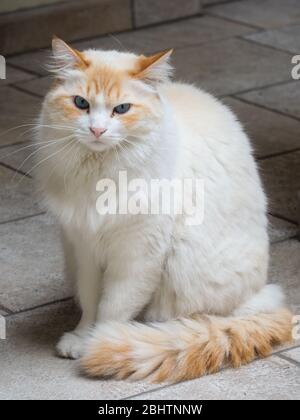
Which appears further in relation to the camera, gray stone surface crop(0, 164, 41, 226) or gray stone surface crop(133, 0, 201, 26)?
gray stone surface crop(133, 0, 201, 26)

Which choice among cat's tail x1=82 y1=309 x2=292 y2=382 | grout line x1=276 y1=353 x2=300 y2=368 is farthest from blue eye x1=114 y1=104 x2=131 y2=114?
grout line x1=276 y1=353 x2=300 y2=368

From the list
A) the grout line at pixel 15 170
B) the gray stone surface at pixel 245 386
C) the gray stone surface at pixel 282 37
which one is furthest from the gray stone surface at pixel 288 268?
the gray stone surface at pixel 282 37

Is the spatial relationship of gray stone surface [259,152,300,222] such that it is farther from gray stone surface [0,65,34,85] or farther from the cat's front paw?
gray stone surface [0,65,34,85]

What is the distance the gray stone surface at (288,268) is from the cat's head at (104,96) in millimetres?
1107

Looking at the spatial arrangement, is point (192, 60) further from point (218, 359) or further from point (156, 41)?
point (218, 359)

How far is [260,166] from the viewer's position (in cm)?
540

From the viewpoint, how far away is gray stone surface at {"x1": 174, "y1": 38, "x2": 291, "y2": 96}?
21.5 feet

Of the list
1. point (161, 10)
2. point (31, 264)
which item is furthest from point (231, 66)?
point (31, 264)

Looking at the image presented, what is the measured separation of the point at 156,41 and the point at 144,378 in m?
4.37

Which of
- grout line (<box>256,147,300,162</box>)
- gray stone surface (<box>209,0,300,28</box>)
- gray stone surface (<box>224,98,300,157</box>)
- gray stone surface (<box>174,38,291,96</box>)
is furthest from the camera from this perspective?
gray stone surface (<box>209,0,300,28</box>)

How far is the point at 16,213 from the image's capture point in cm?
490

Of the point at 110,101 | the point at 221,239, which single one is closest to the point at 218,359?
the point at 221,239

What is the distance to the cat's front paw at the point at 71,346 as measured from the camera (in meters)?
3.60

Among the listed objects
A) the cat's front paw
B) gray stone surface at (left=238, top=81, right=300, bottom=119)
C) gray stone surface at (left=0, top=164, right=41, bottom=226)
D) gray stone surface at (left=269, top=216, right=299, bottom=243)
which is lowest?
the cat's front paw
